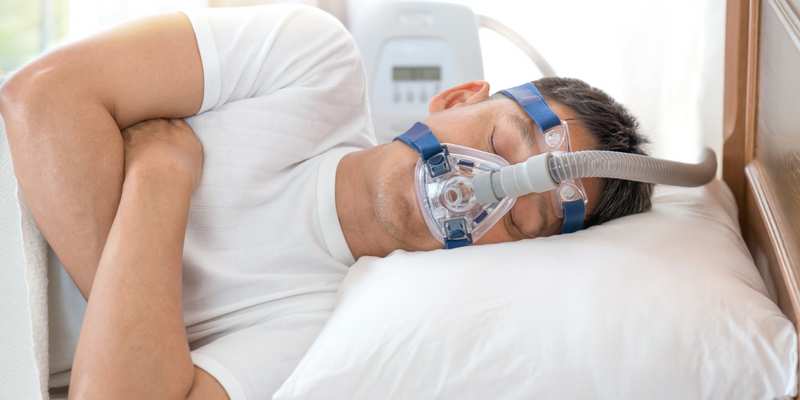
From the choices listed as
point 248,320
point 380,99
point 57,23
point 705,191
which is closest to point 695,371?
point 705,191

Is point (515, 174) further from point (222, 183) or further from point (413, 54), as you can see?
point (413, 54)

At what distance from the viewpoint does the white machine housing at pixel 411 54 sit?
1895 mm

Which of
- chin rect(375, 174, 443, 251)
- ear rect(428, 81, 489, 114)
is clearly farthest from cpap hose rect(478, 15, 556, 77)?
chin rect(375, 174, 443, 251)

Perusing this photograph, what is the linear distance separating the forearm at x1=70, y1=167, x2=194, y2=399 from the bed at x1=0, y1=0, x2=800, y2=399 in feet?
0.42

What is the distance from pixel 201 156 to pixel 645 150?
1.03 metres

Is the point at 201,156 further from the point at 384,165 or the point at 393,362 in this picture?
the point at 393,362

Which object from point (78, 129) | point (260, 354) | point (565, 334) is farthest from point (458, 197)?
point (78, 129)

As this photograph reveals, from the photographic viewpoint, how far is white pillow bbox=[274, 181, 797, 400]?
2.27 feet

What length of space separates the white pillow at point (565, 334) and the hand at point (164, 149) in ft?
1.43

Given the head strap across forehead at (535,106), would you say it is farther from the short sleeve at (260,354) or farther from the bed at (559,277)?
the short sleeve at (260,354)

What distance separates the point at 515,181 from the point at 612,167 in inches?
6.5

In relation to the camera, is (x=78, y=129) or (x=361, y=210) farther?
(x=361, y=210)

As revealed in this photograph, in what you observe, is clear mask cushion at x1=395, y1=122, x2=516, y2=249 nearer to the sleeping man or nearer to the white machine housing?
the sleeping man

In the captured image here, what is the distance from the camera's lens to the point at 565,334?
0.73m
